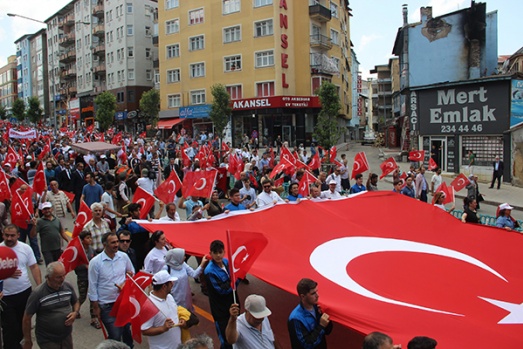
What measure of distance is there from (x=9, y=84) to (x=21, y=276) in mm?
136478

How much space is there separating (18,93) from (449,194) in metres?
126

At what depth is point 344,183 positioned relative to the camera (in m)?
17.8

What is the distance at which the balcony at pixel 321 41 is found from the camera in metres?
45.8

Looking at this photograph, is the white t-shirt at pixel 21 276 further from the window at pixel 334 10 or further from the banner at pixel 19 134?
the window at pixel 334 10

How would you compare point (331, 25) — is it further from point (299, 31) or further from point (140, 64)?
point (140, 64)

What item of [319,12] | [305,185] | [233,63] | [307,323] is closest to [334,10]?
[319,12]

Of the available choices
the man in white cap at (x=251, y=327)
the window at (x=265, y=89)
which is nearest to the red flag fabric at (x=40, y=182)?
the man in white cap at (x=251, y=327)

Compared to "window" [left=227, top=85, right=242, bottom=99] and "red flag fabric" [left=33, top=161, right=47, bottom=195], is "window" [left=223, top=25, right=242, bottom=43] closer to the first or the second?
"window" [left=227, top=85, right=242, bottom=99]

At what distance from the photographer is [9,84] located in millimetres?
124000

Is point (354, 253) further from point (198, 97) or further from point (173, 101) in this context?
point (173, 101)

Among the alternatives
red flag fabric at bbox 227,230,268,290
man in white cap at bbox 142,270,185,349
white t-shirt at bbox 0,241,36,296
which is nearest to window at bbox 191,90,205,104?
white t-shirt at bbox 0,241,36,296

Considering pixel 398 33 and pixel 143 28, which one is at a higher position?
pixel 143 28

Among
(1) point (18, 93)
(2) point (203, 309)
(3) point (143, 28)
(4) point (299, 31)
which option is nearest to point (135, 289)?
(2) point (203, 309)

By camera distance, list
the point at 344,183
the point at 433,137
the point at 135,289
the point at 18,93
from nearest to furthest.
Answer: the point at 135,289 < the point at 344,183 < the point at 433,137 < the point at 18,93
